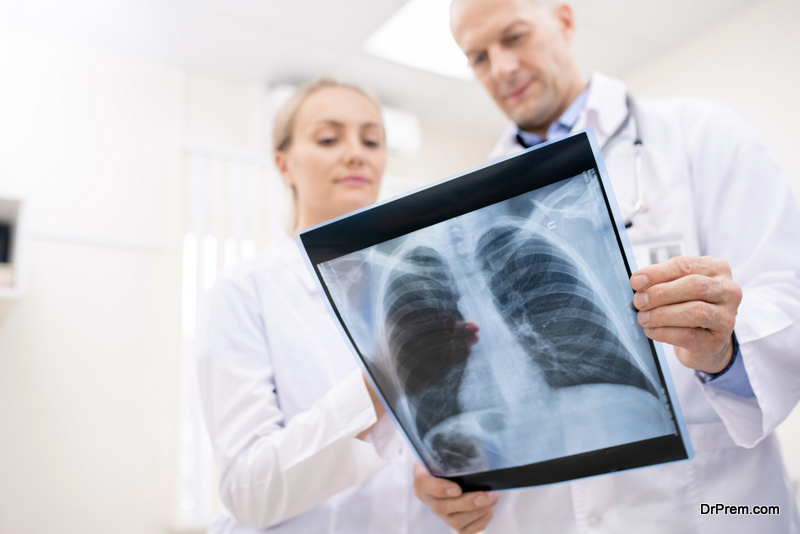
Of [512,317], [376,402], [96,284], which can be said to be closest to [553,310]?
[512,317]

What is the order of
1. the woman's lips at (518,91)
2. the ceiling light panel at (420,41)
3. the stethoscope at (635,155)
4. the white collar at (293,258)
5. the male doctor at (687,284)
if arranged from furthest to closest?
the ceiling light panel at (420,41)
the woman's lips at (518,91)
the white collar at (293,258)
the stethoscope at (635,155)
the male doctor at (687,284)

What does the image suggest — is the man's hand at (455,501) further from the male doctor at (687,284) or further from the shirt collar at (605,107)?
the shirt collar at (605,107)

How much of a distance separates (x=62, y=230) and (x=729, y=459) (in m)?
2.36

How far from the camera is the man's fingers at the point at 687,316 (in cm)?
56

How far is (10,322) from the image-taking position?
209 centimetres

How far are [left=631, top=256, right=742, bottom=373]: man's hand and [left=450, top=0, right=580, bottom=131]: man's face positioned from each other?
2.18ft

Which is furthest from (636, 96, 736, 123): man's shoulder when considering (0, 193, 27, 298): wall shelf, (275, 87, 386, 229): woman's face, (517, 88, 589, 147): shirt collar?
(0, 193, 27, 298): wall shelf

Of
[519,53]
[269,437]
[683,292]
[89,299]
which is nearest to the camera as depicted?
[683,292]

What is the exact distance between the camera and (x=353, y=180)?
43.8 inches

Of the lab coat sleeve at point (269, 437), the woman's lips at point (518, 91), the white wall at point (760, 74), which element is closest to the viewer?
the lab coat sleeve at point (269, 437)

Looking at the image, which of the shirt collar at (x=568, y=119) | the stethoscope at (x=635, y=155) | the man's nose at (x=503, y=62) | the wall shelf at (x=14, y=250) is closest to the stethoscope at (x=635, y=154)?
the stethoscope at (x=635, y=155)

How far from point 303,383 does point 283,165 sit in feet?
1.69

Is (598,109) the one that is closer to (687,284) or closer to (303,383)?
(687,284)

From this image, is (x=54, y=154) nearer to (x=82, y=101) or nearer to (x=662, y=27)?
(x=82, y=101)
